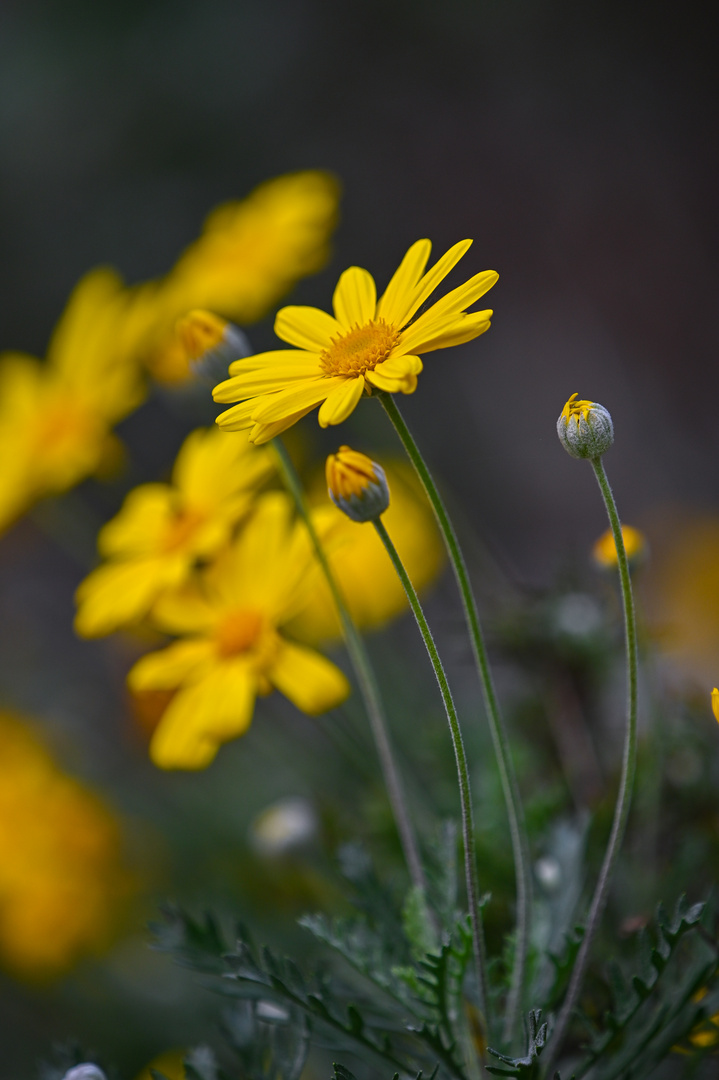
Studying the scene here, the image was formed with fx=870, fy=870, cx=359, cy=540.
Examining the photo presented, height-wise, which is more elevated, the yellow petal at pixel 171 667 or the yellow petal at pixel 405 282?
the yellow petal at pixel 405 282

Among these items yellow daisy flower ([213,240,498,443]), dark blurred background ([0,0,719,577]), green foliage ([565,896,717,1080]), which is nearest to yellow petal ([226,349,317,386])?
yellow daisy flower ([213,240,498,443])

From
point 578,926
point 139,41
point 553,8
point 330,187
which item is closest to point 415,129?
point 553,8

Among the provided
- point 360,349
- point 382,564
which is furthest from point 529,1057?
point 382,564

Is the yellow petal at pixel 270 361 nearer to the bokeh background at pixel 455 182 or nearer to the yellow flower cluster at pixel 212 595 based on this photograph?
the yellow flower cluster at pixel 212 595

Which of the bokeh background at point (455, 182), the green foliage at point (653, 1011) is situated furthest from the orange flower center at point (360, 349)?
the bokeh background at point (455, 182)

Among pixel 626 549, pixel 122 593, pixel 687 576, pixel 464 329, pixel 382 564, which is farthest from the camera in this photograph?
pixel 687 576

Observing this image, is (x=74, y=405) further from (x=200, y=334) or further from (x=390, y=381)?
(x=390, y=381)

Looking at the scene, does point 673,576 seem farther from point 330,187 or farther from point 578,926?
point 578,926

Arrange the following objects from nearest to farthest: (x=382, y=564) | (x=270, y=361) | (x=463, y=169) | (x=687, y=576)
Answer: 1. (x=270, y=361)
2. (x=382, y=564)
3. (x=687, y=576)
4. (x=463, y=169)
